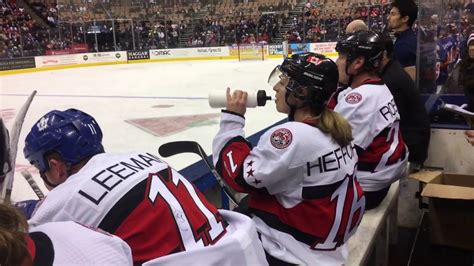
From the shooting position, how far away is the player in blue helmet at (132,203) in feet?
2.91

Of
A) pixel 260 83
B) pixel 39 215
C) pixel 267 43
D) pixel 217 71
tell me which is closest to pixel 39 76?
pixel 217 71

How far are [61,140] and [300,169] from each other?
0.63 metres

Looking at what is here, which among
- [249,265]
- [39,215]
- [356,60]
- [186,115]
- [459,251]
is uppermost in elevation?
[356,60]

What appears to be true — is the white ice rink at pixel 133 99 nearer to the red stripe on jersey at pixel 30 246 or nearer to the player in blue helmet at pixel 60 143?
the player in blue helmet at pixel 60 143

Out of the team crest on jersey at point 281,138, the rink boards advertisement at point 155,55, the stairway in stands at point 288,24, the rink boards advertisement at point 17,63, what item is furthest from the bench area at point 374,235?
the stairway in stands at point 288,24

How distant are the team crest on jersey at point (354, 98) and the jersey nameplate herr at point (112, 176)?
106 cm

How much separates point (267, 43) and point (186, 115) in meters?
9.59

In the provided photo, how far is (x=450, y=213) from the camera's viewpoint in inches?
94.0

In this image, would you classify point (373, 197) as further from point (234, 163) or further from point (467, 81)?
point (467, 81)

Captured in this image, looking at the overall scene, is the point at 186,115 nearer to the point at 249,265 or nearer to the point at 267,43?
the point at 249,265

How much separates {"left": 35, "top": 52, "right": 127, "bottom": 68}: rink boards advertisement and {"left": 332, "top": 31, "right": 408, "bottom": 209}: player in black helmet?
11.6 metres

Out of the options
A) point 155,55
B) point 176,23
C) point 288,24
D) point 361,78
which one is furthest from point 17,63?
point 361,78

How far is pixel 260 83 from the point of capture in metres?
7.61

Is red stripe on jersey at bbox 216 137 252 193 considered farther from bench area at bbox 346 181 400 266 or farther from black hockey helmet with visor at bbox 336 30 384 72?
black hockey helmet with visor at bbox 336 30 384 72
